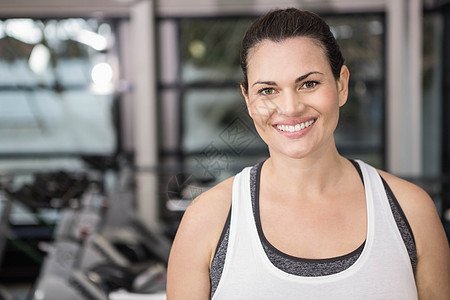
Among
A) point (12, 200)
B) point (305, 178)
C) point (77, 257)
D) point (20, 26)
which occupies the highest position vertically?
point (20, 26)

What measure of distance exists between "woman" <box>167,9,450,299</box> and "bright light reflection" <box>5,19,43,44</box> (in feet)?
14.4

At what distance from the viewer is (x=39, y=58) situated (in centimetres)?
472

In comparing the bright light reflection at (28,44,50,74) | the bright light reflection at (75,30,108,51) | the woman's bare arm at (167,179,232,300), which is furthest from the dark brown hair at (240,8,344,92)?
the bright light reflection at (28,44,50,74)

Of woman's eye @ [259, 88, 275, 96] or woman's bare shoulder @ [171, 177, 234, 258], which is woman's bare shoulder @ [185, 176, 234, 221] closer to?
woman's bare shoulder @ [171, 177, 234, 258]

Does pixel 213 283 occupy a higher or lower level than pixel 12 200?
higher

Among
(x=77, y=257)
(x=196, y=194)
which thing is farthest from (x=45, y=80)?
(x=196, y=194)

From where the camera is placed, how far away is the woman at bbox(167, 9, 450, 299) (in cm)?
66

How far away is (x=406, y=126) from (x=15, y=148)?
360 centimetres

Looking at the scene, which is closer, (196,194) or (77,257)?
(196,194)

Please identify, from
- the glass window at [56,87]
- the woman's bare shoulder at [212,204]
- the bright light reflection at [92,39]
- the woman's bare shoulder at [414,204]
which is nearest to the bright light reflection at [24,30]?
the glass window at [56,87]

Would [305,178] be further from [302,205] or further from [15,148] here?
[15,148]

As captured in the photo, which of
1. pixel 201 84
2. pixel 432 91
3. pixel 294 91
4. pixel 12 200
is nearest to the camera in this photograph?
pixel 294 91

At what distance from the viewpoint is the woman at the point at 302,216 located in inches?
25.9

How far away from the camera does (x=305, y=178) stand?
73 centimetres
